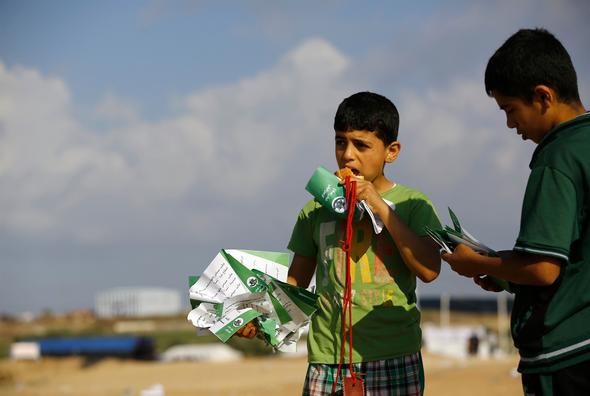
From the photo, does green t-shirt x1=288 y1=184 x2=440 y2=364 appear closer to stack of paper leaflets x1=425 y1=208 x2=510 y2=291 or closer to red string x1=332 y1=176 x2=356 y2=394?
red string x1=332 y1=176 x2=356 y2=394

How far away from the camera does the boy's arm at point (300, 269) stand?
4.34 m

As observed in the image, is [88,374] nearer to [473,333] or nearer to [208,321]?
[473,333]

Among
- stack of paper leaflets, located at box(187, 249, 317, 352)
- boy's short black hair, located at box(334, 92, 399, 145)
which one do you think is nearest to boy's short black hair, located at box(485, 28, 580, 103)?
boy's short black hair, located at box(334, 92, 399, 145)

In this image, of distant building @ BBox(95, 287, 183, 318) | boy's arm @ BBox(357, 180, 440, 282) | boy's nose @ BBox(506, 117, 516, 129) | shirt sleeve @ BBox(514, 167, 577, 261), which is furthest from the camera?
distant building @ BBox(95, 287, 183, 318)

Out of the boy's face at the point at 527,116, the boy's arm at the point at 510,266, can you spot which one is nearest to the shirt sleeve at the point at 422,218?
the boy's arm at the point at 510,266

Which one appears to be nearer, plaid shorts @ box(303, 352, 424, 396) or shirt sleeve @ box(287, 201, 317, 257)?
plaid shorts @ box(303, 352, 424, 396)

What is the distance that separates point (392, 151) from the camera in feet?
13.7

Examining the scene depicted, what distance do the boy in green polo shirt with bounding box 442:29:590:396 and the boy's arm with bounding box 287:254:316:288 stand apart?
1.32 m

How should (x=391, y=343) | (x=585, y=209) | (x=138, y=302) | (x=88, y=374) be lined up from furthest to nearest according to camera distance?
1. (x=138, y=302)
2. (x=88, y=374)
3. (x=391, y=343)
4. (x=585, y=209)

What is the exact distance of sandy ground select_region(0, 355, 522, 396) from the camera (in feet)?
46.3

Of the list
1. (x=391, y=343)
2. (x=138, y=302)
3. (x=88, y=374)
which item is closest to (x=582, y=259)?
(x=391, y=343)

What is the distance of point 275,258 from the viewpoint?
13.8 feet

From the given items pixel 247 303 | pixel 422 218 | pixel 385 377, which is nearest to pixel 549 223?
pixel 422 218

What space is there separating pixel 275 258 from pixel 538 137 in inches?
56.5
